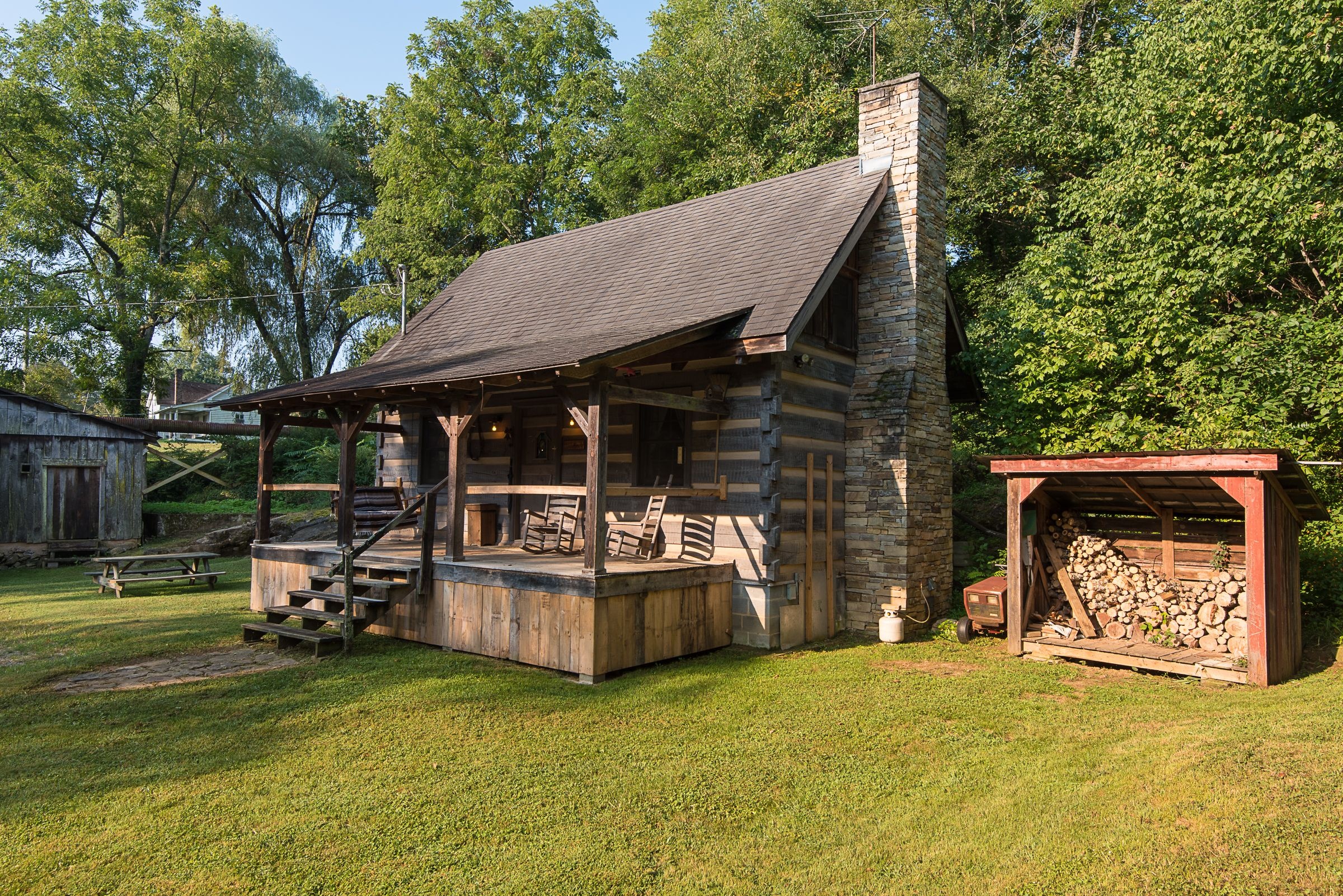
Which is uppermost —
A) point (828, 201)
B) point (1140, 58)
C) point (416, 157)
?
point (416, 157)

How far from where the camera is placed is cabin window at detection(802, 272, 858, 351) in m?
10.4

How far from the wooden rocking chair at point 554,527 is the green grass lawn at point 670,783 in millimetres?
2549

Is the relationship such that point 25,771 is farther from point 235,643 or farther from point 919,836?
point 919,836

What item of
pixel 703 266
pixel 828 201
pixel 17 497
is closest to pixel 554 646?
pixel 703 266

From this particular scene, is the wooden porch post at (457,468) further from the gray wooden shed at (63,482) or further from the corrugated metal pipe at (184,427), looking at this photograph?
the gray wooden shed at (63,482)

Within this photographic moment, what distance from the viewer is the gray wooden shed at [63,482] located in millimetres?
18641

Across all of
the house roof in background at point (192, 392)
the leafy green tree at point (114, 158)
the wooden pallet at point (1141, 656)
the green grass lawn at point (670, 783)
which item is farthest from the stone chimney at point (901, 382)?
the house roof in background at point (192, 392)

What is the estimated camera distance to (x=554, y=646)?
25.8ft

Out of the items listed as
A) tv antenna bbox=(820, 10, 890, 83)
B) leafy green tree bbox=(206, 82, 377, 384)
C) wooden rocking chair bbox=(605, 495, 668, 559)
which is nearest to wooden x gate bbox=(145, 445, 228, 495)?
leafy green tree bbox=(206, 82, 377, 384)

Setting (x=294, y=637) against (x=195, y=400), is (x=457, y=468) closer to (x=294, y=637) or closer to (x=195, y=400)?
(x=294, y=637)

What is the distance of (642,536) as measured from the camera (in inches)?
383

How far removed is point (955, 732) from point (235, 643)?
770 centimetres

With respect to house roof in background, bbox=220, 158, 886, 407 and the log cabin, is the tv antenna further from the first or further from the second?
the log cabin

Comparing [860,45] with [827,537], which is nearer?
[827,537]
